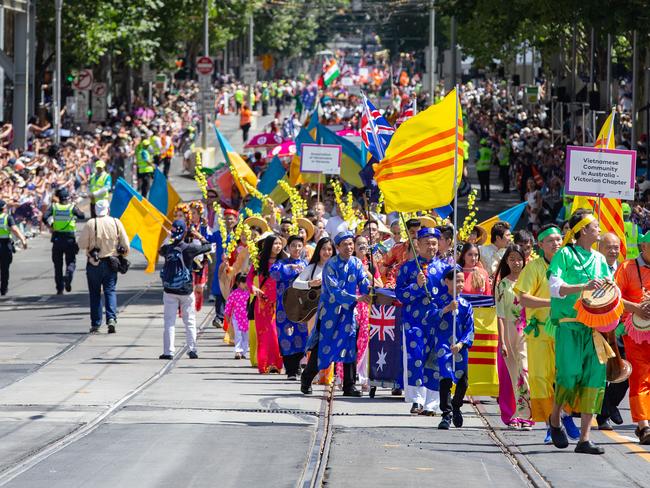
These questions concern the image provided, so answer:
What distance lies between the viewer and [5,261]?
2544 cm

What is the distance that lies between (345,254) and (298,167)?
1554 centimetres

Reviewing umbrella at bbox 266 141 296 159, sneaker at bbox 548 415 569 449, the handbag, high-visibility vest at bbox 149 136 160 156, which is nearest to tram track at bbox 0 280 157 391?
the handbag

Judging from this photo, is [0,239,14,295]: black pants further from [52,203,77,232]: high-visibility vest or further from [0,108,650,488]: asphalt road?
[0,108,650,488]: asphalt road

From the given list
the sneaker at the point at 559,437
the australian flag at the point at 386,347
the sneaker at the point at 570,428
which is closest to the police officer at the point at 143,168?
the australian flag at the point at 386,347

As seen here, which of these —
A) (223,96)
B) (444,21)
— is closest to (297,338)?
(223,96)

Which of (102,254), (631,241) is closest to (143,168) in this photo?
(102,254)

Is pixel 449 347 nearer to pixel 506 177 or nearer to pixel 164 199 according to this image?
pixel 164 199

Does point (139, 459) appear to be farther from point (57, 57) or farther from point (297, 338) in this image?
point (57, 57)

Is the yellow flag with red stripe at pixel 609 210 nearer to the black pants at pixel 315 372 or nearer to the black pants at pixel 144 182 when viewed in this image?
the black pants at pixel 315 372

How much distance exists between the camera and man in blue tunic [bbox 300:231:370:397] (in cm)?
1514

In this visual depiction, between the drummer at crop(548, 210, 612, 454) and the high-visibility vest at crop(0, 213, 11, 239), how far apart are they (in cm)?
1435

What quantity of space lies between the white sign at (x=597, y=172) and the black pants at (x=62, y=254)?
33.9ft

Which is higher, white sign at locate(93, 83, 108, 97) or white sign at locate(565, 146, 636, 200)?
white sign at locate(93, 83, 108, 97)

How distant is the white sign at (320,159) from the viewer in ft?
91.2
